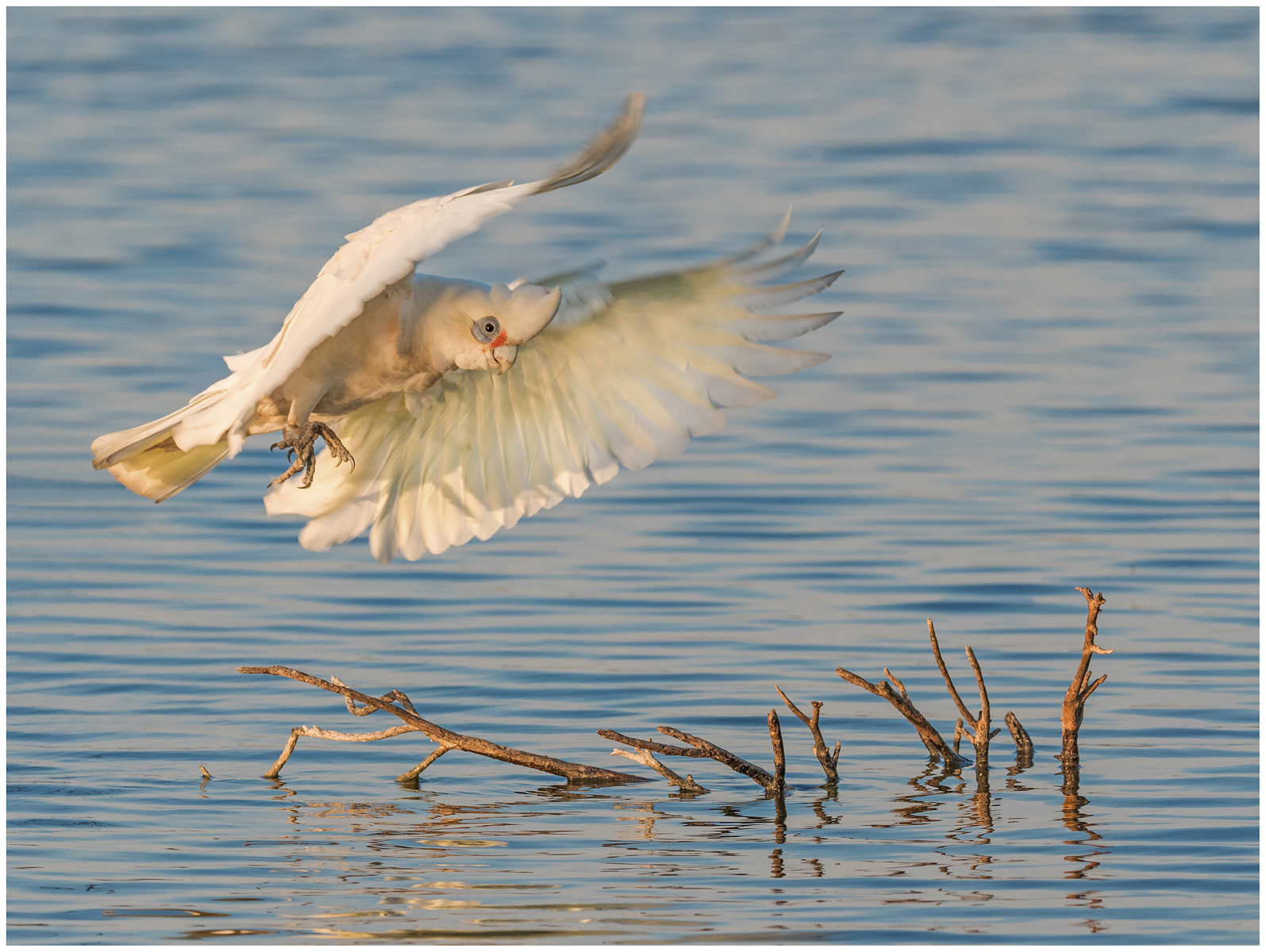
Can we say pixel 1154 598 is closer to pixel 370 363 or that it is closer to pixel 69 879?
pixel 370 363

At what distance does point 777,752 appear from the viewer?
621 cm

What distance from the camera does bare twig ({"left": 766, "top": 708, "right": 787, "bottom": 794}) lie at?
6.10m

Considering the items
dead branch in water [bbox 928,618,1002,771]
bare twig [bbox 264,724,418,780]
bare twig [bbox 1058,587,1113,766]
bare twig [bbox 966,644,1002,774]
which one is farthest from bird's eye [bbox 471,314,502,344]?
bare twig [bbox 1058,587,1113,766]

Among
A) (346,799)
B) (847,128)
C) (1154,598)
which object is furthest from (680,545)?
(847,128)

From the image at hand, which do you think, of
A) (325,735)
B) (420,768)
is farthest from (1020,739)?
(325,735)

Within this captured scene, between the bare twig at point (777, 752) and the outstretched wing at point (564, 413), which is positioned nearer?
the outstretched wing at point (564, 413)

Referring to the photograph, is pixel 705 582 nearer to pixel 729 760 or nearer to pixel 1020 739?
pixel 1020 739

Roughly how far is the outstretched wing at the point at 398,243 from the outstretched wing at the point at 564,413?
0.71 metres

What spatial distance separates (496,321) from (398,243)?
69 centimetres

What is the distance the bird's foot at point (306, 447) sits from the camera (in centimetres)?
599

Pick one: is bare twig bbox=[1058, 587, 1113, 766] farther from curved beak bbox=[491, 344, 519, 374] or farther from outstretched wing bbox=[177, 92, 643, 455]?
outstretched wing bbox=[177, 92, 643, 455]

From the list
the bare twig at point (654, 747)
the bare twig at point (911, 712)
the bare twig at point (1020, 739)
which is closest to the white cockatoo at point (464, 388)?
the bare twig at point (654, 747)

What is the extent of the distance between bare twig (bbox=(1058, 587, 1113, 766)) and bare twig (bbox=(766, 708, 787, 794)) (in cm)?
94

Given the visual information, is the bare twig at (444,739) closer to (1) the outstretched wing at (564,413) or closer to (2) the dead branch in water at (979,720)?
(1) the outstretched wing at (564,413)
